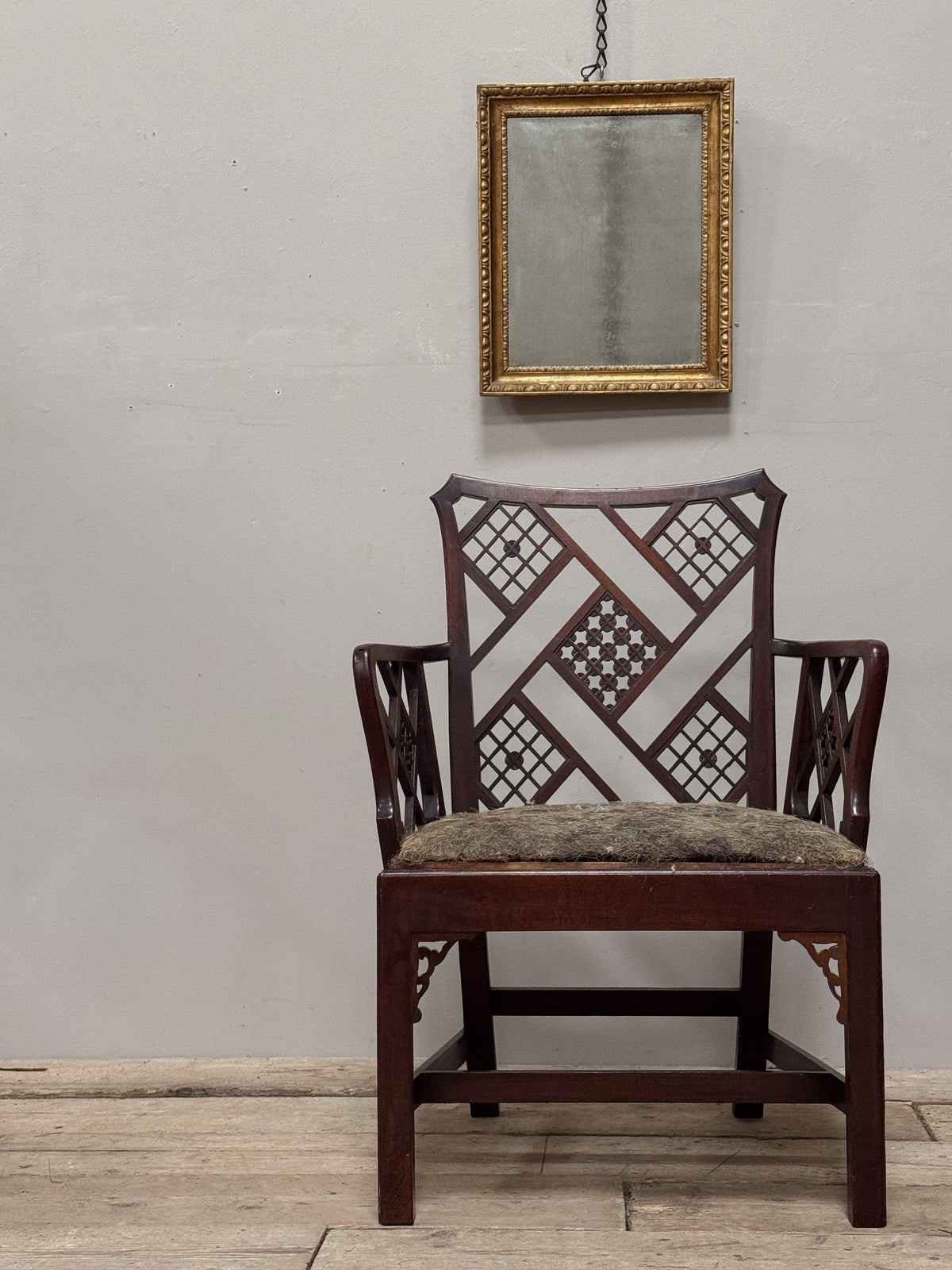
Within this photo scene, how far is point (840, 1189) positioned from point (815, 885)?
460 millimetres

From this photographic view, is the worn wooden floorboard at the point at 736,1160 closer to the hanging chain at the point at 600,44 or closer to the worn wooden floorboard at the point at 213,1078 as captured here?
the worn wooden floorboard at the point at 213,1078

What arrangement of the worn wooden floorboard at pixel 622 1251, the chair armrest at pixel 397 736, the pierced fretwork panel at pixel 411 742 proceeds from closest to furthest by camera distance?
the worn wooden floorboard at pixel 622 1251 → the chair armrest at pixel 397 736 → the pierced fretwork panel at pixel 411 742

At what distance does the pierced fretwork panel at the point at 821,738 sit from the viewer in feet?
4.67

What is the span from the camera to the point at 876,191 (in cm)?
190

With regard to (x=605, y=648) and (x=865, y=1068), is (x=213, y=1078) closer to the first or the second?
(x=605, y=648)

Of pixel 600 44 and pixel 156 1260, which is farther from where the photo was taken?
pixel 600 44

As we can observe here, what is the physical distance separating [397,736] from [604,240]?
3.29 feet

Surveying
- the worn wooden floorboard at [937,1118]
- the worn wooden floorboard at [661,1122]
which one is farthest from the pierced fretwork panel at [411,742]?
the worn wooden floorboard at [937,1118]

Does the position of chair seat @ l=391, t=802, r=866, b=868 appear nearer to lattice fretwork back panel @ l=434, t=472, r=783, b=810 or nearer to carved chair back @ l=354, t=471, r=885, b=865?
carved chair back @ l=354, t=471, r=885, b=865

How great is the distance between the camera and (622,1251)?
1248mm

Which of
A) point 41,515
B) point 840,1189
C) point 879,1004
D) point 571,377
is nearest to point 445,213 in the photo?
point 571,377

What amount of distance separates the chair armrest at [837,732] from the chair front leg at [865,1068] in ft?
0.38

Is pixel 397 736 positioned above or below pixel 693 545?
below

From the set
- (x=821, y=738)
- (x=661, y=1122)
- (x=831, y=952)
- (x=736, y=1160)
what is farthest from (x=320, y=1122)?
(x=821, y=738)
